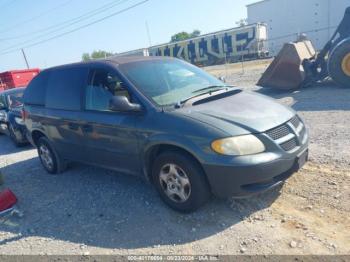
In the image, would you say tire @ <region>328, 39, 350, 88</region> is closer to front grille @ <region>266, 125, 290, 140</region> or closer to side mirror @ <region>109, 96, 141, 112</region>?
front grille @ <region>266, 125, 290, 140</region>

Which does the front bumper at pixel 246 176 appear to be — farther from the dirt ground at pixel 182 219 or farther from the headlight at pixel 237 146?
the dirt ground at pixel 182 219

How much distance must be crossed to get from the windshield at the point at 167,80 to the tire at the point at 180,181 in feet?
2.33

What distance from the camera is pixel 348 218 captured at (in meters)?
3.24

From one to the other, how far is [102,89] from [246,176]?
2350 millimetres

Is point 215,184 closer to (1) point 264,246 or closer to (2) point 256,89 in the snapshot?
(1) point 264,246

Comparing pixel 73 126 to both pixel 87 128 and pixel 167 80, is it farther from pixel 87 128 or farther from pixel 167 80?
pixel 167 80

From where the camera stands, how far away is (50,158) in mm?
5766

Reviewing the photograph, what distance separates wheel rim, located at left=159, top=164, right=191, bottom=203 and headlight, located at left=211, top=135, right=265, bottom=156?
0.54m

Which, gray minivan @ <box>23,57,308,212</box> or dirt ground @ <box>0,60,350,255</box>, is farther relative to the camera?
gray minivan @ <box>23,57,308,212</box>

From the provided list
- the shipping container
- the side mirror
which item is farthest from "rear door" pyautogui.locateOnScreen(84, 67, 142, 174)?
the shipping container

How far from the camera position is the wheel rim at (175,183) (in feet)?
11.8

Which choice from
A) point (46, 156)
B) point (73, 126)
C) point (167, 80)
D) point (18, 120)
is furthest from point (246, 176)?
point (18, 120)

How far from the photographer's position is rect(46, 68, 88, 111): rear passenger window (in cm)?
479

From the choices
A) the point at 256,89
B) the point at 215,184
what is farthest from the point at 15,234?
the point at 256,89
